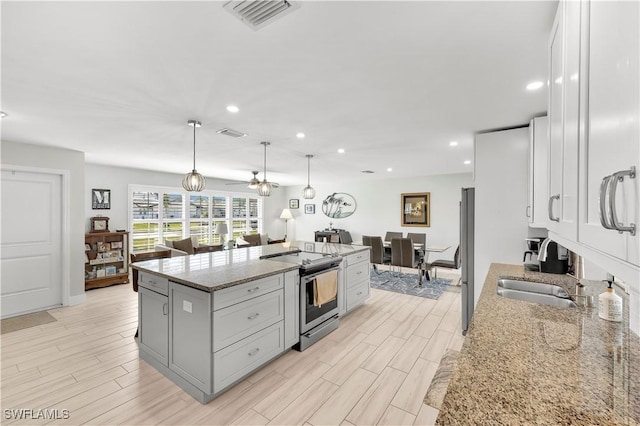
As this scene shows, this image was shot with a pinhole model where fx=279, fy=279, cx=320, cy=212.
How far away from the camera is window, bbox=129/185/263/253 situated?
621 centimetres

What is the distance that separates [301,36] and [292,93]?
740 mm

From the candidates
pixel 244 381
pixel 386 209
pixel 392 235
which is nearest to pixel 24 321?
pixel 244 381

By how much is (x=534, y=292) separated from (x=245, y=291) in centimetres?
225

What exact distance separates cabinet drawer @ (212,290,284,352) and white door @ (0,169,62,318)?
3785 millimetres

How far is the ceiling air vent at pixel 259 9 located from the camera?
126 cm

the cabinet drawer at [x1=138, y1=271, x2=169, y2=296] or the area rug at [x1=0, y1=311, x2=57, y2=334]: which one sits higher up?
the cabinet drawer at [x1=138, y1=271, x2=169, y2=296]

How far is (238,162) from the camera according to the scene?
17.0 feet

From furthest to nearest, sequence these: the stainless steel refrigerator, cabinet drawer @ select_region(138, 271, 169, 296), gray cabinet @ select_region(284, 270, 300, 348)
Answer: the stainless steel refrigerator → gray cabinet @ select_region(284, 270, 300, 348) → cabinet drawer @ select_region(138, 271, 169, 296)

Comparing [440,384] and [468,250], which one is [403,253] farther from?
[440,384]

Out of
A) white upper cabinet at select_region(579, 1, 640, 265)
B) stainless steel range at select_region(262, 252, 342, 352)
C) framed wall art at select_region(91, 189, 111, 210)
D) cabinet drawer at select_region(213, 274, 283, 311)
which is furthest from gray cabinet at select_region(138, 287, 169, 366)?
framed wall art at select_region(91, 189, 111, 210)

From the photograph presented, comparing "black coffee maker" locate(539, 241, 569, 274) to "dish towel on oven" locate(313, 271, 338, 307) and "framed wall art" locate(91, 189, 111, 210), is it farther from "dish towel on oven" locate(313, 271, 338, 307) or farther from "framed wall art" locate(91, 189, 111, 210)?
"framed wall art" locate(91, 189, 111, 210)

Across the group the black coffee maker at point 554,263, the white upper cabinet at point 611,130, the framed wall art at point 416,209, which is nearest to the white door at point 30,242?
the white upper cabinet at point 611,130

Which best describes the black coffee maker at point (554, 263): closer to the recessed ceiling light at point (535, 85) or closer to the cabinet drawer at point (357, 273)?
the recessed ceiling light at point (535, 85)

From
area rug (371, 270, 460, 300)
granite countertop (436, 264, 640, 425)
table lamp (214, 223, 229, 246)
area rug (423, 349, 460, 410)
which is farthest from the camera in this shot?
table lamp (214, 223, 229, 246)
